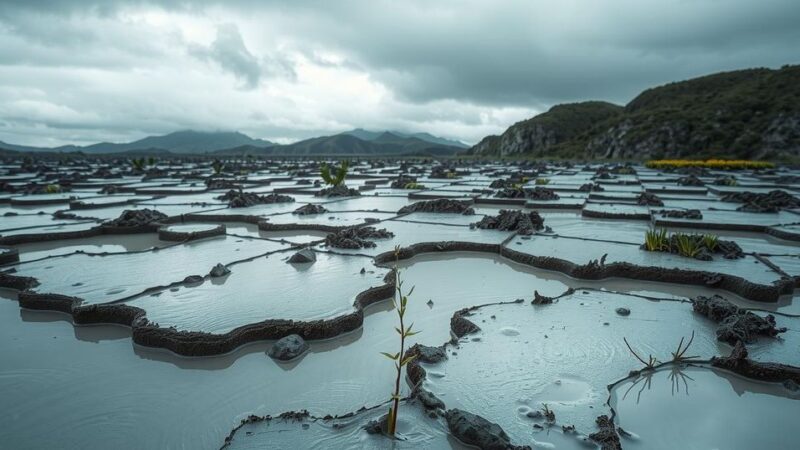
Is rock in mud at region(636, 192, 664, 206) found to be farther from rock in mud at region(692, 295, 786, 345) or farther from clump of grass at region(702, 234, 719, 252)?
rock in mud at region(692, 295, 786, 345)

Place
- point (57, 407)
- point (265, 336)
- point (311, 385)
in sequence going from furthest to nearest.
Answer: point (265, 336) < point (311, 385) < point (57, 407)

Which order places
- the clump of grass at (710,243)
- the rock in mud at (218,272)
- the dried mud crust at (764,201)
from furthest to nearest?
the dried mud crust at (764,201)
the clump of grass at (710,243)
the rock in mud at (218,272)

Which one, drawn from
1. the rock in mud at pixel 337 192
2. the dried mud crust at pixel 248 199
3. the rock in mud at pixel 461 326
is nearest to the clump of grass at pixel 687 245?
the rock in mud at pixel 461 326

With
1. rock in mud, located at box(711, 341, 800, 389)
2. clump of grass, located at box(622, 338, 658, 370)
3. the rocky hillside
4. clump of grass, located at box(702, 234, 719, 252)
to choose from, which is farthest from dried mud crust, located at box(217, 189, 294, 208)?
the rocky hillside

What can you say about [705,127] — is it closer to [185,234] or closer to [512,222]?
[512,222]

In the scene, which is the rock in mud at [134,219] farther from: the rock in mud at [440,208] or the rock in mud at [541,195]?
the rock in mud at [541,195]

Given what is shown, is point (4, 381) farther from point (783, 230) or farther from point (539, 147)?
point (539, 147)

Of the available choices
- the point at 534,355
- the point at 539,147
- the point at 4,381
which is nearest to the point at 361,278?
the point at 534,355
